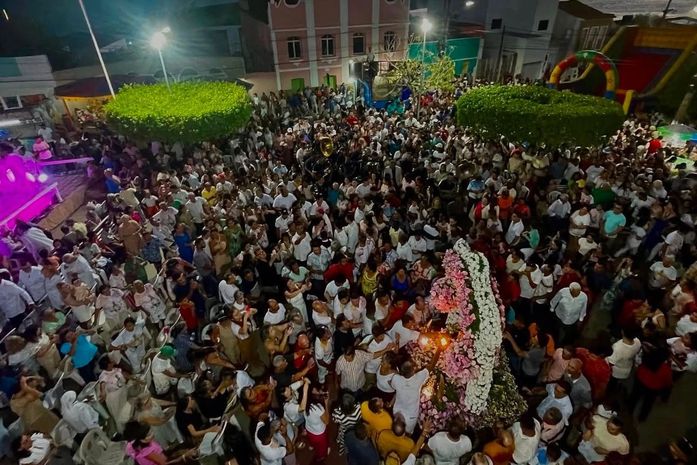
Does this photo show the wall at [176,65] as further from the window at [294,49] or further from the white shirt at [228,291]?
the white shirt at [228,291]

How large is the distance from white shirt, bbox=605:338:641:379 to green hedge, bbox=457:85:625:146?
727 cm

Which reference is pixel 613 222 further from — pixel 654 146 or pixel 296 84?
pixel 296 84

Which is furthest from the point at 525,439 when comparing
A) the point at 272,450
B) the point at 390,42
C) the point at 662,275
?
the point at 390,42

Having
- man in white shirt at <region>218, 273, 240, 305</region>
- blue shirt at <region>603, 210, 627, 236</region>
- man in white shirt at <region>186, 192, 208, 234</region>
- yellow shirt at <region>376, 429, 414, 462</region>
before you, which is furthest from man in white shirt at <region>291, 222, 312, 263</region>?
blue shirt at <region>603, 210, 627, 236</region>

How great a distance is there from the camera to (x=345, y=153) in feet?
38.2

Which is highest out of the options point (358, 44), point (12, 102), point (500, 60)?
point (358, 44)

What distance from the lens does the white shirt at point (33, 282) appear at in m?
6.89

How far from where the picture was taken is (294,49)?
22859 millimetres

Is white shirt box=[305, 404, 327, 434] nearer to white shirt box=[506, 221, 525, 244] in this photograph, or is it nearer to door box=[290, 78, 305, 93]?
A: white shirt box=[506, 221, 525, 244]

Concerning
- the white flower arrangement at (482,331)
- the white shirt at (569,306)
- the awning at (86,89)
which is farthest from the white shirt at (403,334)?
the awning at (86,89)

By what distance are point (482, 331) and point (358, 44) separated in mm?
22776

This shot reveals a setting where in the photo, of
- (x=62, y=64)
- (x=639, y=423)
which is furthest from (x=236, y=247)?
(x=62, y=64)

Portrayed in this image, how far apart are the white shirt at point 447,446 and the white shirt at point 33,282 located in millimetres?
6554

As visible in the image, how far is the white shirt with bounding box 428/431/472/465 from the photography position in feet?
13.5
